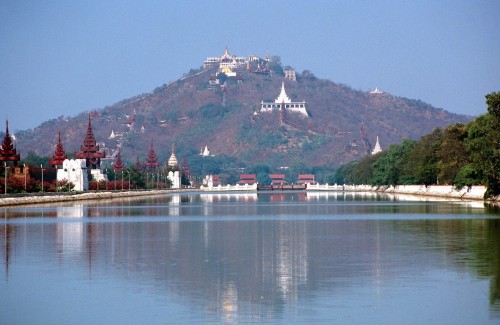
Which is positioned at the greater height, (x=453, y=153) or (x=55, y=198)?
(x=453, y=153)

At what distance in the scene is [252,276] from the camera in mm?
28734

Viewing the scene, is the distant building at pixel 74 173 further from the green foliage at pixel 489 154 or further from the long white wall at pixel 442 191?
the green foliage at pixel 489 154

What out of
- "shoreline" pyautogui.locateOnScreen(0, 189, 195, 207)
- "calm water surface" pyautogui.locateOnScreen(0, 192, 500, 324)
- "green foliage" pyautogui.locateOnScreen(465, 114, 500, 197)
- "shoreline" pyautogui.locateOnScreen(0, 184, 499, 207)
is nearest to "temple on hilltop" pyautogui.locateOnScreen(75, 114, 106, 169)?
"shoreline" pyautogui.locateOnScreen(0, 184, 499, 207)

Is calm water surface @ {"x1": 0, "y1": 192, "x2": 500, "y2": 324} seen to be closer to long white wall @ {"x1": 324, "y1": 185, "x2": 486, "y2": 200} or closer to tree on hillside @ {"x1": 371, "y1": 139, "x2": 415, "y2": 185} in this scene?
long white wall @ {"x1": 324, "y1": 185, "x2": 486, "y2": 200}

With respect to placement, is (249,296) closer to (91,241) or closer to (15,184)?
(91,241)

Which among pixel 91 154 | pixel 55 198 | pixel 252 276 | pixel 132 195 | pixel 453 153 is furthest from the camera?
pixel 91 154

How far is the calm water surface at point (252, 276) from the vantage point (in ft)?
72.6

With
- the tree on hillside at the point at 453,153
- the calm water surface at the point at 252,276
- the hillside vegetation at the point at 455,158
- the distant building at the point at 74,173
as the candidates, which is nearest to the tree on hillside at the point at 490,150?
the hillside vegetation at the point at 455,158

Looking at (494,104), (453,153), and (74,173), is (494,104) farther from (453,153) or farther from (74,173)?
(74,173)

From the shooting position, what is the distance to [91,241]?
141 ft

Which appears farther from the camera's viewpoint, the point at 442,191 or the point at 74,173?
the point at 74,173

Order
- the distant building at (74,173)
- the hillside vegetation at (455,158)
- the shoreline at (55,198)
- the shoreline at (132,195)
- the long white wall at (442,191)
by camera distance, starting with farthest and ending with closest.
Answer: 1. the distant building at (74,173)
2. the long white wall at (442,191)
3. the shoreline at (132,195)
4. the shoreline at (55,198)
5. the hillside vegetation at (455,158)

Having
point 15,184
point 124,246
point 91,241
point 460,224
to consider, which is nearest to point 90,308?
point 124,246

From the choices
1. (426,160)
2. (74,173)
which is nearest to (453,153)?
(426,160)
